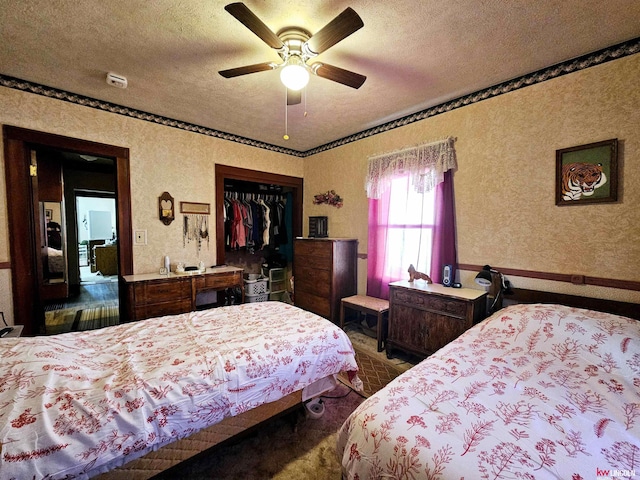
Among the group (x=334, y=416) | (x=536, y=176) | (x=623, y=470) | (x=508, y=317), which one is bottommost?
(x=334, y=416)

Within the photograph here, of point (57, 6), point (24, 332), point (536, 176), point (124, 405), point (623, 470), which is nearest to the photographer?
point (623, 470)

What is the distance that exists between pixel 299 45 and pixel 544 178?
219cm

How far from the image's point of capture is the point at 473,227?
8.32ft

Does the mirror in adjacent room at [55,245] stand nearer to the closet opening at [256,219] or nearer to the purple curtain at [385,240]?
the closet opening at [256,219]

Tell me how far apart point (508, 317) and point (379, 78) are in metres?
2.18

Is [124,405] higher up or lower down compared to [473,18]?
lower down

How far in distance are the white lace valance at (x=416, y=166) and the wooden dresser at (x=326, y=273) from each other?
33.4 inches

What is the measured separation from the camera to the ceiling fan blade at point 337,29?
4.33 feet

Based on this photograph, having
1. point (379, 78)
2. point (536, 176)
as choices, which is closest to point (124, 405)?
point (379, 78)

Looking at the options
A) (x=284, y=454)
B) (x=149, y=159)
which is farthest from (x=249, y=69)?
(x=284, y=454)

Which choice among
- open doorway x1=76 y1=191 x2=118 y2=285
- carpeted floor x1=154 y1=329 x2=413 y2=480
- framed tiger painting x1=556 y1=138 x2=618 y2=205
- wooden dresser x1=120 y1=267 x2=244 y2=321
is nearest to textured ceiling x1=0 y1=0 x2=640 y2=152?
framed tiger painting x1=556 y1=138 x2=618 y2=205

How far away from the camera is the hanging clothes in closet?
414cm

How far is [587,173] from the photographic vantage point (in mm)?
1935

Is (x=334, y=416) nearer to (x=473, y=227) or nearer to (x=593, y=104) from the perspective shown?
(x=473, y=227)
